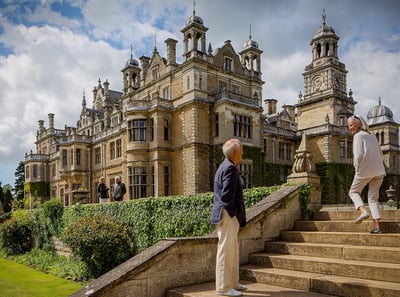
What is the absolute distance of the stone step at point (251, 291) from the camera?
500cm

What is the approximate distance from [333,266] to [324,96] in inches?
1472

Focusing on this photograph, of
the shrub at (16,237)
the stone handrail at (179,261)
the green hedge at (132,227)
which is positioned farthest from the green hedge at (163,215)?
the shrub at (16,237)

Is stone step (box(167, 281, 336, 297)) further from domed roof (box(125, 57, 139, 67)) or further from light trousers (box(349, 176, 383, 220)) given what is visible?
domed roof (box(125, 57, 139, 67))

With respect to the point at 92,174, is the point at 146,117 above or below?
above

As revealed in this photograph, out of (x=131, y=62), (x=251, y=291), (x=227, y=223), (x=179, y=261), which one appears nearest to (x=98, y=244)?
(x=179, y=261)

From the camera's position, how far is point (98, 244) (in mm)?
13180

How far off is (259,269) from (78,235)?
9.44m

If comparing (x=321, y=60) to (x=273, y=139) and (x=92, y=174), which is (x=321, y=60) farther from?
(x=92, y=174)

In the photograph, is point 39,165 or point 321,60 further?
point 39,165

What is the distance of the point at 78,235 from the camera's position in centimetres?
1347

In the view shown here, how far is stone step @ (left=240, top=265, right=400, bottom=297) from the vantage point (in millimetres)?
4558

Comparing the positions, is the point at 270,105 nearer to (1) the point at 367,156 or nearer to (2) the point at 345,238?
(1) the point at 367,156

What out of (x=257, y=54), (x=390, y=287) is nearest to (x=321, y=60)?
(x=257, y=54)

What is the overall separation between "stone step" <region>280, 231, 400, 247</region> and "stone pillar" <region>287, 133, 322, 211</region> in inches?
47.9
